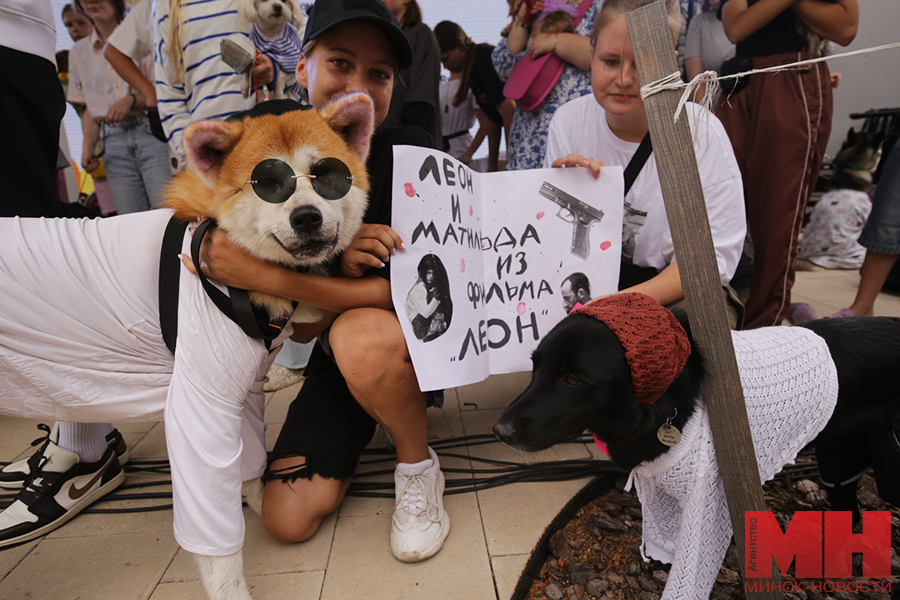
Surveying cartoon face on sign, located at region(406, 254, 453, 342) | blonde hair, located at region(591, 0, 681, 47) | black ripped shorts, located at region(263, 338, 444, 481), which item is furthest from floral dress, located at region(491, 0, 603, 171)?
black ripped shorts, located at region(263, 338, 444, 481)

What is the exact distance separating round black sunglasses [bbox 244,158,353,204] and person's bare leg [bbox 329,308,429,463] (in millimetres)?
499

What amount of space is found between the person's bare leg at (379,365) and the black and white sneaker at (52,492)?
1276 mm

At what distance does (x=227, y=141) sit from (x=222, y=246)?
0.98ft

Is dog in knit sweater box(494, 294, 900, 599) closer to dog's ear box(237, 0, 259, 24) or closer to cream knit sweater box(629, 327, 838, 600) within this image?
cream knit sweater box(629, 327, 838, 600)

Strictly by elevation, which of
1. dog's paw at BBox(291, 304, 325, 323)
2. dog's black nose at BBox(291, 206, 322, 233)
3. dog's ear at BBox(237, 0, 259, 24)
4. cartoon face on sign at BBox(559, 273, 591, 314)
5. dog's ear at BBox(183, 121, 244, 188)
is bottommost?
cartoon face on sign at BBox(559, 273, 591, 314)

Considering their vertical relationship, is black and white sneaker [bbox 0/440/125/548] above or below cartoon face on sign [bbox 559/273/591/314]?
below

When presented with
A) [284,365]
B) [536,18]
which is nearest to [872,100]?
[536,18]

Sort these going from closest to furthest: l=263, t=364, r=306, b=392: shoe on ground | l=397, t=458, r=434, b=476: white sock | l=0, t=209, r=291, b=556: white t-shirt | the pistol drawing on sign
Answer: l=0, t=209, r=291, b=556: white t-shirt < l=397, t=458, r=434, b=476: white sock < the pistol drawing on sign < l=263, t=364, r=306, b=392: shoe on ground

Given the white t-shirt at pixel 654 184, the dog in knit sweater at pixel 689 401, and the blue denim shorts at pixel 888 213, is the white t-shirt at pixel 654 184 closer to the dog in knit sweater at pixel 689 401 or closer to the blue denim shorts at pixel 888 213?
the dog in knit sweater at pixel 689 401

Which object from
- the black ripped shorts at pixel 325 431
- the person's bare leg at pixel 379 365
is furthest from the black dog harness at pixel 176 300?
the black ripped shorts at pixel 325 431

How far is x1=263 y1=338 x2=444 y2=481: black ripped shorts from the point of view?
5.85 ft

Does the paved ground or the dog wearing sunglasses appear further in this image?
the paved ground

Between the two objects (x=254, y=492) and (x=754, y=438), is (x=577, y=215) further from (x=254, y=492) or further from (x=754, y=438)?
(x=254, y=492)

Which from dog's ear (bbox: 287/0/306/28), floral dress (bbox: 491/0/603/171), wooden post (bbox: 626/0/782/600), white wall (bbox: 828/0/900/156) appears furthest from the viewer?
white wall (bbox: 828/0/900/156)
